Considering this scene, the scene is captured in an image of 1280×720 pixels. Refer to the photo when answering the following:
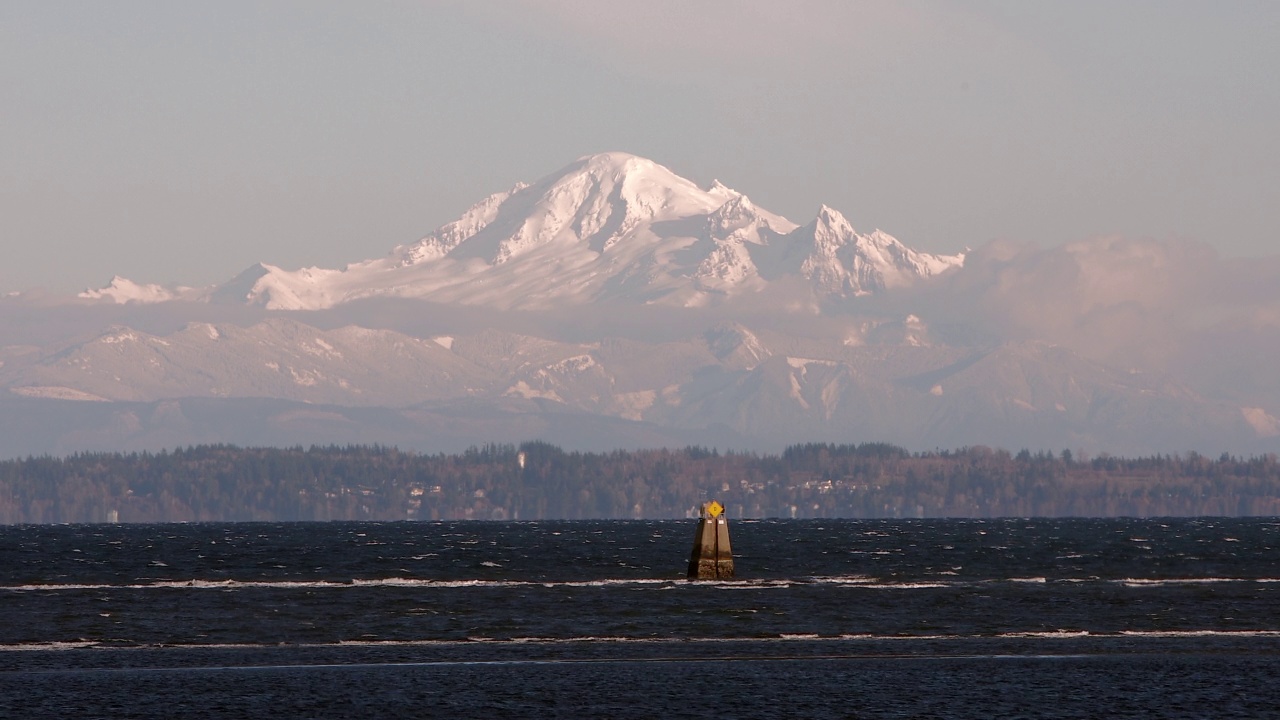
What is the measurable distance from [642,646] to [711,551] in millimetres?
48888

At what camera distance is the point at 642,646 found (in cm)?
6544

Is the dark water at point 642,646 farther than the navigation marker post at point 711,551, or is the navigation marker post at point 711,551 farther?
the navigation marker post at point 711,551

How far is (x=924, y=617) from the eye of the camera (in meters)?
77.9

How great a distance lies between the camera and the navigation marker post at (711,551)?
373 feet

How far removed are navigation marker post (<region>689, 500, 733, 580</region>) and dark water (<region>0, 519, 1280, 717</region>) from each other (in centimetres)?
202

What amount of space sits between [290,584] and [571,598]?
82.2 ft

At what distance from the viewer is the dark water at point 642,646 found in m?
48.0

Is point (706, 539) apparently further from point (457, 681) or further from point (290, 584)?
point (457, 681)

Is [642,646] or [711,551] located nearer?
[642,646]

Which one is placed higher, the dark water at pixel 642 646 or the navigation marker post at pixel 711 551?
the navigation marker post at pixel 711 551

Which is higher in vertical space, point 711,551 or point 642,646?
point 711,551

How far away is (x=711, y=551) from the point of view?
114125mm

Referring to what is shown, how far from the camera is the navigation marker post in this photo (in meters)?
114

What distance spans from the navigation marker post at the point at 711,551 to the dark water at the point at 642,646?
6.63 feet
